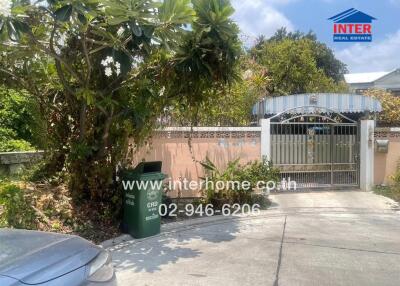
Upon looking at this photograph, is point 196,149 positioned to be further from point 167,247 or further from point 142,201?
point 167,247

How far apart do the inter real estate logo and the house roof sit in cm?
3092

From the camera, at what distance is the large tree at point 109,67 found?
5824 mm

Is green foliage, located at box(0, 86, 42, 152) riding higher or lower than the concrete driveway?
higher

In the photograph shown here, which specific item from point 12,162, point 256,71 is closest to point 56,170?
point 12,162

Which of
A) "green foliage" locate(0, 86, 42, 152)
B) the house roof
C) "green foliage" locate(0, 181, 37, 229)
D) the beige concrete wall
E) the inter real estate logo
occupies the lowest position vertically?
"green foliage" locate(0, 181, 37, 229)

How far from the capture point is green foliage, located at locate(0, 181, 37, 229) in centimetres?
654

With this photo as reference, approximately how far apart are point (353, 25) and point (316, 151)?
13.8 feet

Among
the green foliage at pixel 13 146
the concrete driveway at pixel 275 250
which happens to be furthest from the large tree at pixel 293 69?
the concrete driveway at pixel 275 250

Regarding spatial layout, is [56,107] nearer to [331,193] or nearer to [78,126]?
[78,126]

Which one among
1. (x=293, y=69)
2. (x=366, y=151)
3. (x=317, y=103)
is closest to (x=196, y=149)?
(x=317, y=103)

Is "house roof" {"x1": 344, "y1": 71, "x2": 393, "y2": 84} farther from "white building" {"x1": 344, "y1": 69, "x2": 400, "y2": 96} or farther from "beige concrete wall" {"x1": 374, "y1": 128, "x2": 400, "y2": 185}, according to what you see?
"beige concrete wall" {"x1": 374, "y1": 128, "x2": 400, "y2": 185}

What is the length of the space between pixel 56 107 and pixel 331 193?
6.69 m

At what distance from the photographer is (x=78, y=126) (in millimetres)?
7867

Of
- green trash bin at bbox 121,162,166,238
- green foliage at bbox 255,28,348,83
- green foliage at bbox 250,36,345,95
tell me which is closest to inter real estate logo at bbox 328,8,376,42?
green trash bin at bbox 121,162,166,238
